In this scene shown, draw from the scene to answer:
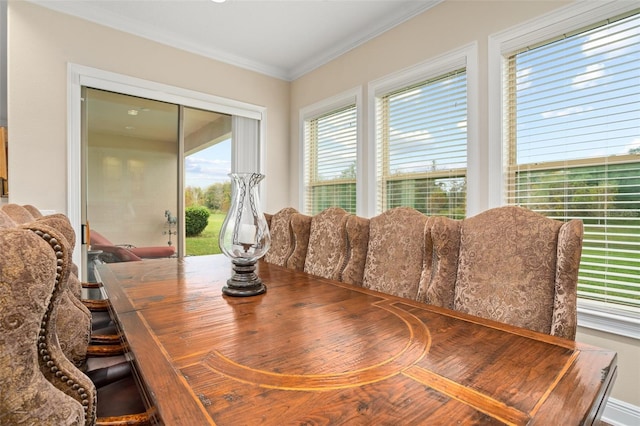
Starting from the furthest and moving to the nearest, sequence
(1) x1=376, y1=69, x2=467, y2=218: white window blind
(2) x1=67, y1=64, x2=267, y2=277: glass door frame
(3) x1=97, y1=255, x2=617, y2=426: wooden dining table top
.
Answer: (2) x1=67, y1=64, x2=267, y2=277: glass door frame
(1) x1=376, y1=69, x2=467, y2=218: white window blind
(3) x1=97, y1=255, x2=617, y2=426: wooden dining table top

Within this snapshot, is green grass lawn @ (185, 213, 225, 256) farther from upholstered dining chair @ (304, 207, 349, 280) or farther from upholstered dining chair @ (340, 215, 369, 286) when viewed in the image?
upholstered dining chair @ (340, 215, 369, 286)

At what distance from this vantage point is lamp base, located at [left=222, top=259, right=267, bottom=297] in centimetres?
151

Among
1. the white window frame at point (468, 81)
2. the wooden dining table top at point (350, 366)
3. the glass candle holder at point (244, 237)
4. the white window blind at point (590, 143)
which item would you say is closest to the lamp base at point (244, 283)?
the glass candle holder at point (244, 237)

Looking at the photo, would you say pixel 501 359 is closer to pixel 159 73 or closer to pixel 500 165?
pixel 500 165

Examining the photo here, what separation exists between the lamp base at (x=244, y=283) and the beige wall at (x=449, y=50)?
72.9 inches

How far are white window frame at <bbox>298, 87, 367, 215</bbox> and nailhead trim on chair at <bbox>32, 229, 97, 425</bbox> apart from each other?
9.46ft

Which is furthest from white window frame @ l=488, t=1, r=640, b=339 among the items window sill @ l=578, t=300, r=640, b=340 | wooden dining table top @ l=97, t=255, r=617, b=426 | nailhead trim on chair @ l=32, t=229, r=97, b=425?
nailhead trim on chair @ l=32, t=229, r=97, b=425

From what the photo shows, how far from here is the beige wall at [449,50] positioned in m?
1.86

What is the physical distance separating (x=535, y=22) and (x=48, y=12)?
153 inches

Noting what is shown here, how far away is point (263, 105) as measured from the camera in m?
4.25

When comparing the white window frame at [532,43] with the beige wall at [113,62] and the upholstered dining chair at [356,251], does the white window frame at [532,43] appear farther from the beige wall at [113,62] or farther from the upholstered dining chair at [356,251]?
the upholstered dining chair at [356,251]

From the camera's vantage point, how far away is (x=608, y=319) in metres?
1.90

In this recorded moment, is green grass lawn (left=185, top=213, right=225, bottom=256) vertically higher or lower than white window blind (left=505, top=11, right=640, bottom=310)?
lower

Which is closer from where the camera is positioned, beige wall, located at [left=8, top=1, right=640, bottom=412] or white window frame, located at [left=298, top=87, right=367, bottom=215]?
beige wall, located at [left=8, top=1, right=640, bottom=412]
